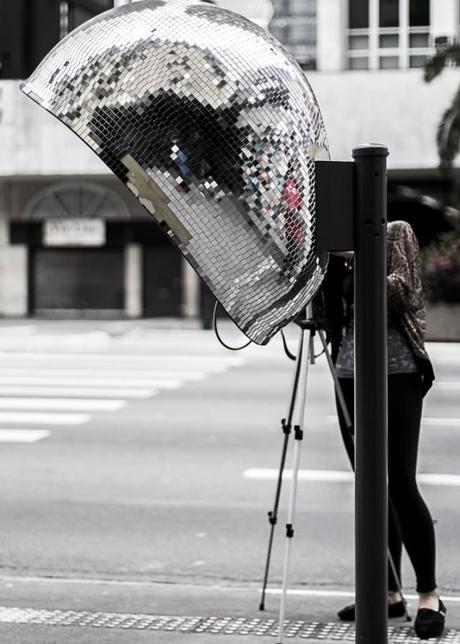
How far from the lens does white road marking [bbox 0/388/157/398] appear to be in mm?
14250

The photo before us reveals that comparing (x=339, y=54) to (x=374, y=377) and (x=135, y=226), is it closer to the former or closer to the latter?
(x=135, y=226)

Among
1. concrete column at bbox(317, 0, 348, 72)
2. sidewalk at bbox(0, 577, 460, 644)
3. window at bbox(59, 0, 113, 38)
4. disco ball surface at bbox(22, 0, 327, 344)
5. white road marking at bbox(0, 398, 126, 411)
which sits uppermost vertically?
concrete column at bbox(317, 0, 348, 72)

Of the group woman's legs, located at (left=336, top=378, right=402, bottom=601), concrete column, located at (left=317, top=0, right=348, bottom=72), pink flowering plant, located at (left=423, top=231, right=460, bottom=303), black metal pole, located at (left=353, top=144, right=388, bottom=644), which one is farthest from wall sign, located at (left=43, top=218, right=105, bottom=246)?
black metal pole, located at (left=353, top=144, right=388, bottom=644)

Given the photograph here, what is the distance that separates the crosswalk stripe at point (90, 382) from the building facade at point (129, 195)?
13898mm

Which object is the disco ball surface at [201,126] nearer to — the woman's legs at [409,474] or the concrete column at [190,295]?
the woman's legs at [409,474]

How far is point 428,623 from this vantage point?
15.2 feet

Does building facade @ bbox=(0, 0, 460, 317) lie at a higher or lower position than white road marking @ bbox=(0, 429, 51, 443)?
higher

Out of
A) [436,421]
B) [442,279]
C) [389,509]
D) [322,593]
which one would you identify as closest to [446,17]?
[442,279]

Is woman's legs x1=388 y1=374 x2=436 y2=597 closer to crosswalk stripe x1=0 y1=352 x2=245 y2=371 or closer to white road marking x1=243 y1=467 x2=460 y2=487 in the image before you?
white road marking x1=243 y1=467 x2=460 y2=487

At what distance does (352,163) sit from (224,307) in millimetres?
456

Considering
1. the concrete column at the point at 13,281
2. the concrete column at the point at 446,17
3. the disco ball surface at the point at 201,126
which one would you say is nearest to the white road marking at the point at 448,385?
the disco ball surface at the point at 201,126

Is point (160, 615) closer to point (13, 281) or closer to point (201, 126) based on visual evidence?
point (201, 126)

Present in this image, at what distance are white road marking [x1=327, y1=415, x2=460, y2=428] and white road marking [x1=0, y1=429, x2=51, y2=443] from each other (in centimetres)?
284

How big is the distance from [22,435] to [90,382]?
501cm
